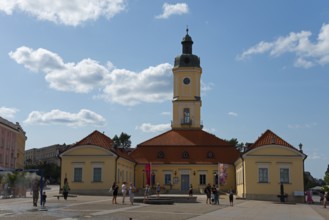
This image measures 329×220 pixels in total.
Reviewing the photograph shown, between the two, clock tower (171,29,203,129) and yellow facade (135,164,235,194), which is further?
clock tower (171,29,203,129)

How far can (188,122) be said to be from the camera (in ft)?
219

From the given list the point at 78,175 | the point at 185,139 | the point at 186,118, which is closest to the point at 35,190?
the point at 78,175

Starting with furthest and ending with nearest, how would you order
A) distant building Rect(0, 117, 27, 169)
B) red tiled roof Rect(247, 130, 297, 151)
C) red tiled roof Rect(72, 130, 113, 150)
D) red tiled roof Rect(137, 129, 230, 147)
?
distant building Rect(0, 117, 27, 169), red tiled roof Rect(137, 129, 230, 147), red tiled roof Rect(72, 130, 113, 150), red tiled roof Rect(247, 130, 297, 151)

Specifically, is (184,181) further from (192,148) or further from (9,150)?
(9,150)

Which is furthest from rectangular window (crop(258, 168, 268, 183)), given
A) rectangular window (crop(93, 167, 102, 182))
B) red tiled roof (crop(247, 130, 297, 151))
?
rectangular window (crop(93, 167, 102, 182))

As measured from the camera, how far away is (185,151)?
2307 inches

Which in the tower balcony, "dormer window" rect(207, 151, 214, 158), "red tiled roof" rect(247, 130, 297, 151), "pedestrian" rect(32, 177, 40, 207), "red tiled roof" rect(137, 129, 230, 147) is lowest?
"pedestrian" rect(32, 177, 40, 207)

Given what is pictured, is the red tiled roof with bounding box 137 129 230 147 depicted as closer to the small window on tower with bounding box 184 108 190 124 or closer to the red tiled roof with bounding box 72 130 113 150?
the small window on tower with bounding box 184 108 190 124

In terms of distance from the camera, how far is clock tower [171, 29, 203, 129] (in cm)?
6719

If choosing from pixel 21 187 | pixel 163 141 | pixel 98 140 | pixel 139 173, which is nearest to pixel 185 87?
pixel 163 141

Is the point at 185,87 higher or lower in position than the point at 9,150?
higher

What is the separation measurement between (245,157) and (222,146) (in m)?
13.1

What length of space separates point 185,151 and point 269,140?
47.6ft

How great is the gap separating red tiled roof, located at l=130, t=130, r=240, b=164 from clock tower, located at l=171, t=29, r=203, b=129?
6.31m
